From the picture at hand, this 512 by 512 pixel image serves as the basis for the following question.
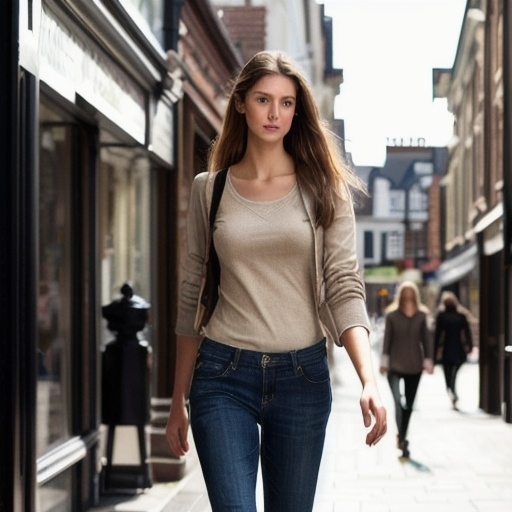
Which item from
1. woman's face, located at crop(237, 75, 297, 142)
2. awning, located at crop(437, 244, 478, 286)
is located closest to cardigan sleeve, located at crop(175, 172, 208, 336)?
woman's face, located at crop(237, 75, 297, 142)

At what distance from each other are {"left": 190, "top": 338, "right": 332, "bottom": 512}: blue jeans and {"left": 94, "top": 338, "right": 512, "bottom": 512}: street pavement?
4951mm

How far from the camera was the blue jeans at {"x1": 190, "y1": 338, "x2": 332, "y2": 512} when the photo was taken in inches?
138

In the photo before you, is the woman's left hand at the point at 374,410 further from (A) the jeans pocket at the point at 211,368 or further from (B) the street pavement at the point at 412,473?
(B) the street pavement at the point at 412,473

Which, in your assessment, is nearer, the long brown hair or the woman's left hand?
the woman's left hand

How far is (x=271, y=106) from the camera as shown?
368 centimetres

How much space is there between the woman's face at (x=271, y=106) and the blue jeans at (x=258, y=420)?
1.98 ft

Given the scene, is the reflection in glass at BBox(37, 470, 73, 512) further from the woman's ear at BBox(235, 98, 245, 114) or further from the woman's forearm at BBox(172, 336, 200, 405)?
the woman's ear at BBox(235, 98, 245, 114)

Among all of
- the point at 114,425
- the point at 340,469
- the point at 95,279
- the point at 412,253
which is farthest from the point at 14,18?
the point at 412,253

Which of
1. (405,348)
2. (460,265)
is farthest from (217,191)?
(460,265)

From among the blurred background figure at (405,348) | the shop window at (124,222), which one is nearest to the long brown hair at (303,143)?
the shop window at (124,222)

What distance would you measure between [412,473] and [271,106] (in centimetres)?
798

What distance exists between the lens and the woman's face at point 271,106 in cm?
366

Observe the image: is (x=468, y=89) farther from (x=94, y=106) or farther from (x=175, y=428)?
(x=175, y=428)

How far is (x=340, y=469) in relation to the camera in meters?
11.3
